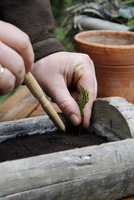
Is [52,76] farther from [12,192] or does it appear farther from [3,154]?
[12,192]

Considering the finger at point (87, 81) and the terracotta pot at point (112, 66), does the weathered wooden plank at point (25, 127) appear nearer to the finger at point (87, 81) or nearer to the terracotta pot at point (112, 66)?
the finger at point (87, 81)

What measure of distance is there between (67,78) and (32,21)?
42 cm

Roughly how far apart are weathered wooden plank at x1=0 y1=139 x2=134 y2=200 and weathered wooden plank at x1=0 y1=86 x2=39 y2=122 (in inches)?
35.9

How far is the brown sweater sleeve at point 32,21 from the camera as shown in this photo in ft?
4.95

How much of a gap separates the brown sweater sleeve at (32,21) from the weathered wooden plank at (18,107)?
47 centimetres

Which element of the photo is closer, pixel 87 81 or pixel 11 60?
pixel 11 60

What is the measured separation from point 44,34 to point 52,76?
319 mm

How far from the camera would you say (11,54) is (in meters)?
0.87

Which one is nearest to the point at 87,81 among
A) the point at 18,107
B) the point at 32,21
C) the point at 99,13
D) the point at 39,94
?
the point at 39,94

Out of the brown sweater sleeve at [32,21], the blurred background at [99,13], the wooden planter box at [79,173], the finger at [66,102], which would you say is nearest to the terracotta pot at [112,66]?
the brown sweater sleeve at [32,21]

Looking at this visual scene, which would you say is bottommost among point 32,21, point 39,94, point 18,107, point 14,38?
point 18,107

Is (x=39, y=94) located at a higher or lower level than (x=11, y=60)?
lower

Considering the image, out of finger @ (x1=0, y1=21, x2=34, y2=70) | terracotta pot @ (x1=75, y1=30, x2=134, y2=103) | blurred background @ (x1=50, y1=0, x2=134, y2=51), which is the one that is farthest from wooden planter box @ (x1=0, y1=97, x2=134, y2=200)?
blurred background @ (x1=50, y1=0, x2=134, y2=51)

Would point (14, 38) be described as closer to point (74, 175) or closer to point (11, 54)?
point (11, 54)
